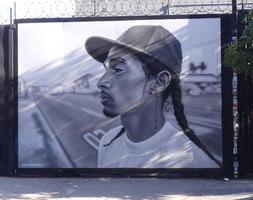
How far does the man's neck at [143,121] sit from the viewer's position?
10.4m

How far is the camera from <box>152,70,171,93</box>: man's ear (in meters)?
10.4

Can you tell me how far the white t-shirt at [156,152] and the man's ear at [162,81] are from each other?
0.78m

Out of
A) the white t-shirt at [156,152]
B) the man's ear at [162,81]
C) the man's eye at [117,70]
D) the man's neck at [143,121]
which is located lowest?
the white t-shirt at [156,152]

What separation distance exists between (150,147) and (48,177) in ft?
7.98

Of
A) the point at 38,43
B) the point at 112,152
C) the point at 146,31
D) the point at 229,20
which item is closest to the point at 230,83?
the point at 229,20

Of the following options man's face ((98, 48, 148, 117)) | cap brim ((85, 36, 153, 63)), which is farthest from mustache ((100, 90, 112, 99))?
cap brim ((85, 36, 153, 63))

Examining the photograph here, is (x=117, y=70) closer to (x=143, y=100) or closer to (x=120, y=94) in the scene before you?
(x=120, y=94)

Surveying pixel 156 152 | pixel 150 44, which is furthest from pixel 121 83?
pixel 156 152

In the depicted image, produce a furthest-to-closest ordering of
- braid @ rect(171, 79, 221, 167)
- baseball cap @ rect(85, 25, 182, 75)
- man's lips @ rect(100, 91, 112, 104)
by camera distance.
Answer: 1. man's lips @ rect(100, 91, 112, 104)
2. baseball cap @ rect(85, 25, 182, 75)
3. braid @ rect(171, 79, 221, 167)

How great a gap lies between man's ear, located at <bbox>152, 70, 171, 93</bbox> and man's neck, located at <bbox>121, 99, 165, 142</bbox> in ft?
0.88

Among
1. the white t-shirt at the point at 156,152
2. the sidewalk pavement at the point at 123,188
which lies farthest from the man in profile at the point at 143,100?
the sidewalk pavement at the point at 123,188

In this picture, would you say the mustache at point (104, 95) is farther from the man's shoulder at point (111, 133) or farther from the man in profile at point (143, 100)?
the man's shoulder at point (111, 133)

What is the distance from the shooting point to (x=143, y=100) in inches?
411

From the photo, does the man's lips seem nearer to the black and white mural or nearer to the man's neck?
the black and white mural
